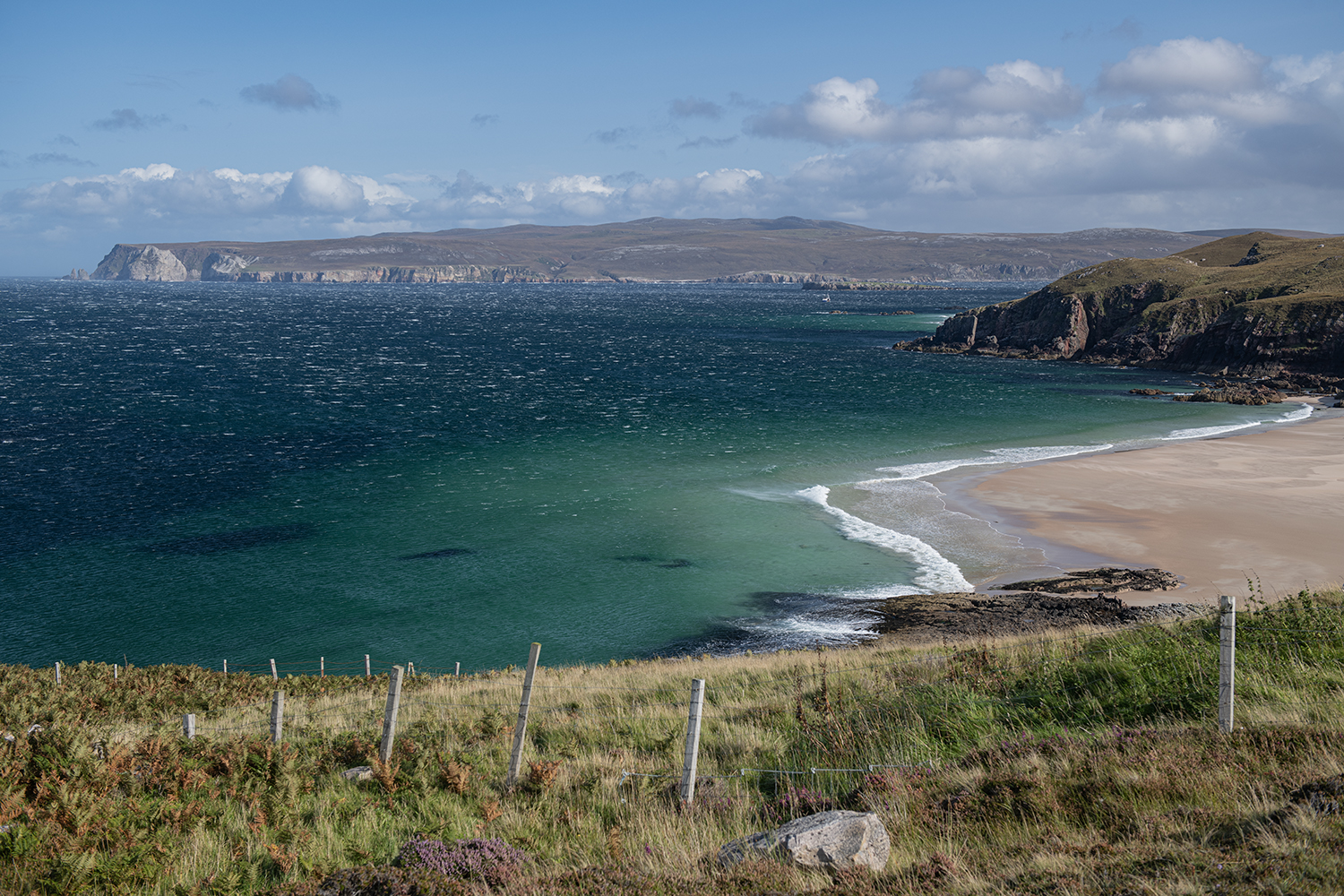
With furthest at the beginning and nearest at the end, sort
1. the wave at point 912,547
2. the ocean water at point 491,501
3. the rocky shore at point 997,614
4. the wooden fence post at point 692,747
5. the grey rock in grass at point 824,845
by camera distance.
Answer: the wave at point 912,547
the ocean water at point 491,501
the rocky shore at point 997,614
the wooden fence post at point 692,747
the grey rock in grass at point 824,845

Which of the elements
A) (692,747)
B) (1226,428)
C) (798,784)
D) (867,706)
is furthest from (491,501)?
(1226,428)

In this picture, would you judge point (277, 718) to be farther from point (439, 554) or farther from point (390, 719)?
point (439, 554)

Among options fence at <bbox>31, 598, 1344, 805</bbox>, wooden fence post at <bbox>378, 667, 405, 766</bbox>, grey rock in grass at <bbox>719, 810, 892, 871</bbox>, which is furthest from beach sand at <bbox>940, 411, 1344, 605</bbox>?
wooden fence post at <bbox>378, 667, 405, 766</bbox>

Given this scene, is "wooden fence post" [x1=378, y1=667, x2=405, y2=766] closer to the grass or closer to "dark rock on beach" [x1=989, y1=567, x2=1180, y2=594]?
the grass

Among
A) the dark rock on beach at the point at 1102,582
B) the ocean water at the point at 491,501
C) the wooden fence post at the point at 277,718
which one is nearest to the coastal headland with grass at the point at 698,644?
the dark rock on beach at the point at 1102,582

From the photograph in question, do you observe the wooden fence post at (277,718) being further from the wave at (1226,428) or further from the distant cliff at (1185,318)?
the distant cliff at (1185,318)
